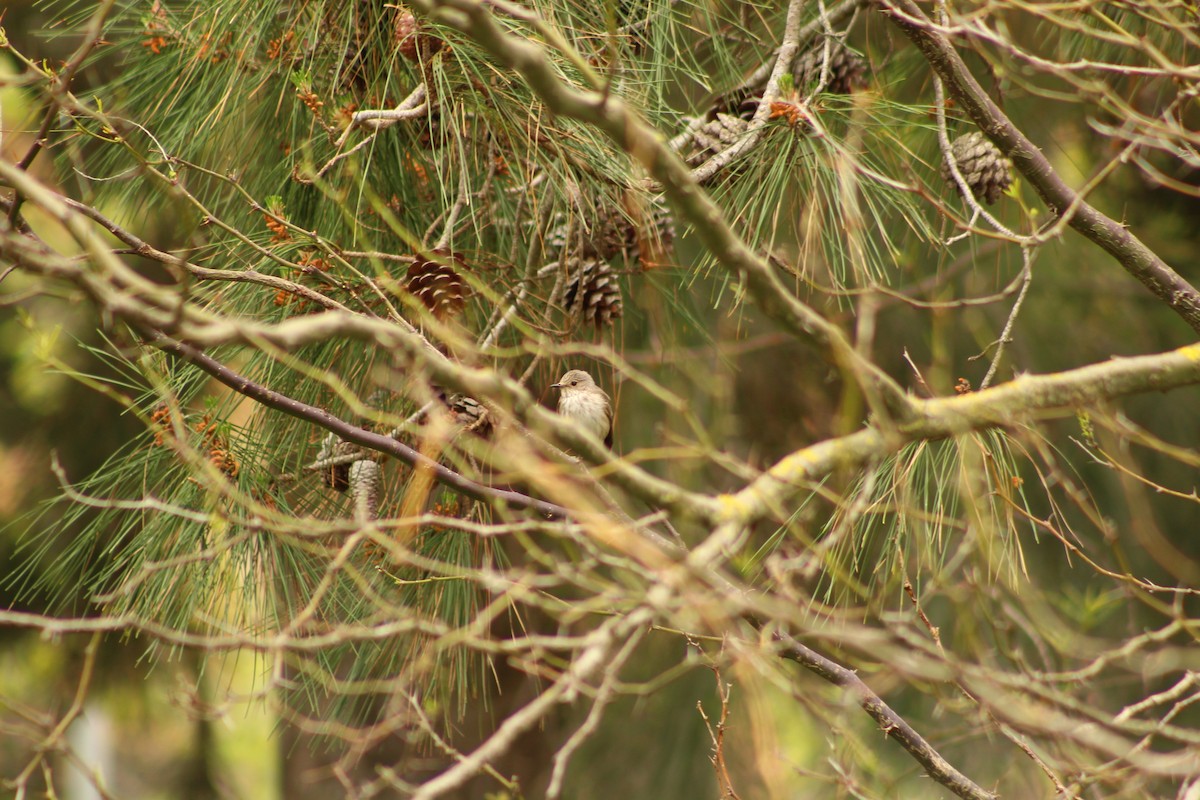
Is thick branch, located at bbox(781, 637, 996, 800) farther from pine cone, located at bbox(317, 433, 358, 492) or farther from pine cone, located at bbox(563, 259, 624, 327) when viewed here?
pine cone, located at bbox(317, 433, 358, 492)

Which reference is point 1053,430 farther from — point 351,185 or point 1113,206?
point 351,185

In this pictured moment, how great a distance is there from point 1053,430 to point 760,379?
102 centimetres

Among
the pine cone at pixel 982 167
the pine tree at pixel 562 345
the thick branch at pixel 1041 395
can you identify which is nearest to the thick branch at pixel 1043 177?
the pine tree at pixel 562 345

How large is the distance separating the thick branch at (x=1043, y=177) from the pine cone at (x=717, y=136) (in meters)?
0.39

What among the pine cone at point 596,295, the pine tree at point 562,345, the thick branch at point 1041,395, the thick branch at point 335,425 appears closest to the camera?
the pine tree at point 562,345

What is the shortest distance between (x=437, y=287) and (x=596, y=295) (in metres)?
0.41

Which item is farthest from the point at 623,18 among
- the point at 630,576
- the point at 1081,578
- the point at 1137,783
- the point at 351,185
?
the point at 1081,578

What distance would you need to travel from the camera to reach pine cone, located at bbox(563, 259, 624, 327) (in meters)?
2.27

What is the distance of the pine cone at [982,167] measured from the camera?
217 centimetres

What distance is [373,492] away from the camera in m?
2.09

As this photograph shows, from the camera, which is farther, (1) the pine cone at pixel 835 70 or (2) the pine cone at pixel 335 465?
(1) the pine cone at pixel 835 70

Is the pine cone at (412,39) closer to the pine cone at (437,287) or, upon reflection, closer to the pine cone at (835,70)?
the pine cone at (437,287)

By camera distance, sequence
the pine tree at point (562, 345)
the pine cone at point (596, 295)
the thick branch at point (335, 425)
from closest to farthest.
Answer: the pine tree at point (562, 345) → the thick branch at point (335, 425) → the pine cone at point (596, 295)

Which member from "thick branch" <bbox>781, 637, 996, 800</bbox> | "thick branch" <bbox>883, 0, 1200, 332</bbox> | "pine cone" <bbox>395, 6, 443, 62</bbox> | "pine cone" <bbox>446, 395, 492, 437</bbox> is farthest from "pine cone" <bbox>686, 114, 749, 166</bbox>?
"thick branch" <bbox>781, 637, 996, 800</bbox>
